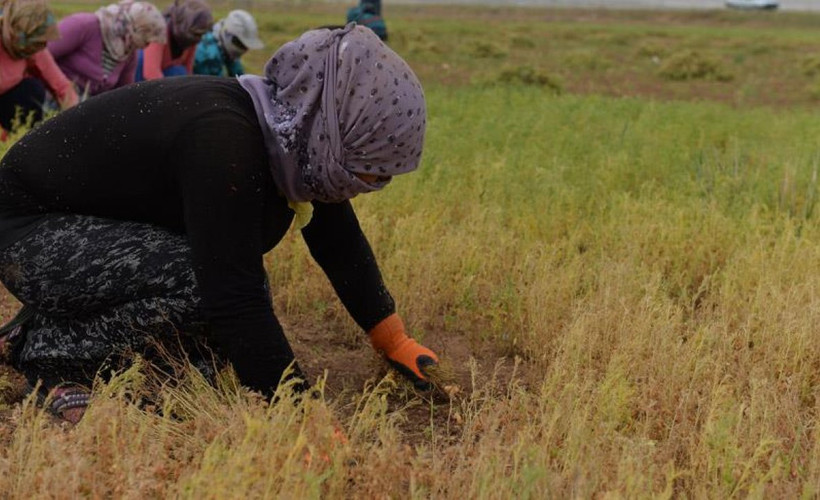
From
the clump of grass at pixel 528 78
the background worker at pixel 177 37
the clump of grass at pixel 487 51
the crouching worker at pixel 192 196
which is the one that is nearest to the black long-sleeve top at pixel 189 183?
the crouching worker at pixel 192 196

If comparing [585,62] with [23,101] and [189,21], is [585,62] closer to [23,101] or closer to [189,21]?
[189,21]

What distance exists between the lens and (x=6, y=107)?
5.44 metres

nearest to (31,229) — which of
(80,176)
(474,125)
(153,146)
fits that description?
(80,176)

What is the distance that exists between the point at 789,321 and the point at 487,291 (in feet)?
3.94

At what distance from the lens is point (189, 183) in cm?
224

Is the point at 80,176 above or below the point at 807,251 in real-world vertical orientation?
above

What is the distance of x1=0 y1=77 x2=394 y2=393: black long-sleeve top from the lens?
223 cm

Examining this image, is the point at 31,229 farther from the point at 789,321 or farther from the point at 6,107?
the point at 6,107

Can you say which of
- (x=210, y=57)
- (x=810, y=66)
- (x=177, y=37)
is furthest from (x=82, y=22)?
(x=810, y=66)

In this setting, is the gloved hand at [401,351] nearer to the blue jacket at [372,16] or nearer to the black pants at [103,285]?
the black pants at [103,285]

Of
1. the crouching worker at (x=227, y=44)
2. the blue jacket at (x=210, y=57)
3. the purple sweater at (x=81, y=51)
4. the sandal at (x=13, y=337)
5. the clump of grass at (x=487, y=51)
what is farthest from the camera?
the clump of grass at (x=487, y=51)

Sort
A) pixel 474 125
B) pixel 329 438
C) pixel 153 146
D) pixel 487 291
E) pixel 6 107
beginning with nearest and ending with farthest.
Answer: pixel 329 438, pixel 153 146, pixel 487 291, pixel 6 107, pixel 474 125

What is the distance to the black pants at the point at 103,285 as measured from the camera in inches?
99.2

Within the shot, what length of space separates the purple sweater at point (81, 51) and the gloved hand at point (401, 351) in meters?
3.87
